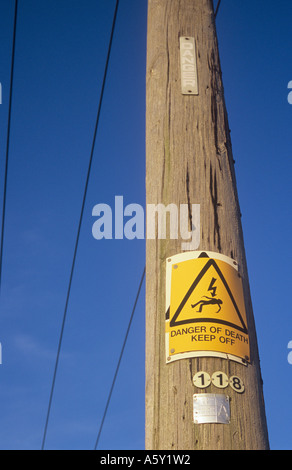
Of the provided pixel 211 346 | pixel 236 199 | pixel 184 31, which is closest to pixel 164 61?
pixel 184 31

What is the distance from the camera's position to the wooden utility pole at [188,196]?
1981 millimetres

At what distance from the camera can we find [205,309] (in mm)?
2129

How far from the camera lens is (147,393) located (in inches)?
83.9

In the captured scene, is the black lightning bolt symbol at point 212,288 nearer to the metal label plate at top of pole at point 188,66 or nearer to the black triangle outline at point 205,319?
the black triangle outline at point 205,319

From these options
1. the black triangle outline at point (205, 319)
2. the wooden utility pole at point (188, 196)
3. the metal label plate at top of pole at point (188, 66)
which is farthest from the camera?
the metal label plate at top of pole at point (188, 66)

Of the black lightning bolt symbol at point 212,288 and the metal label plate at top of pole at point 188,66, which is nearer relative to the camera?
the black lightning bolt symbol at point 212,288

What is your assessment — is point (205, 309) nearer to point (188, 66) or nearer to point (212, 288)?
point (212, 288)

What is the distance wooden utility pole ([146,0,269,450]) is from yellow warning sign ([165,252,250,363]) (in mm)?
32

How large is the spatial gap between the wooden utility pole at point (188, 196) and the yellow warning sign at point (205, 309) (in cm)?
3

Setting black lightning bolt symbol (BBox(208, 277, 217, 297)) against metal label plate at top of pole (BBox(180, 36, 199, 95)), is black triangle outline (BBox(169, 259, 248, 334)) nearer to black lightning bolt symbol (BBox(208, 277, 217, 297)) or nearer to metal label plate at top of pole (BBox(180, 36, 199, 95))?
black lightning bolt symbol (BBox(208, 277, 217, 297))

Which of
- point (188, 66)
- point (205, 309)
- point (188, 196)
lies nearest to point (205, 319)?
point (205, 309)

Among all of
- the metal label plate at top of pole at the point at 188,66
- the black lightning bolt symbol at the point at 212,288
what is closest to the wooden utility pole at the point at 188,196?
the metal label plate at top of pole at the point at 188,66
